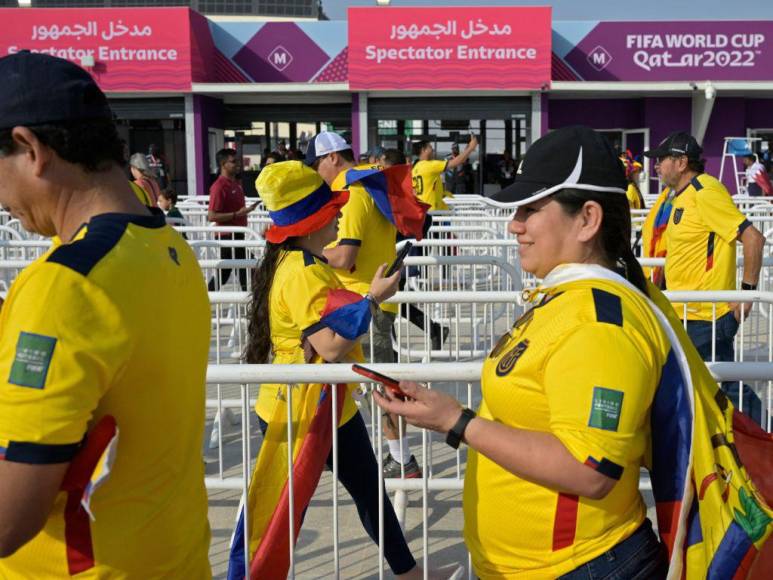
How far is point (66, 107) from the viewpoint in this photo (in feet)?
5.21

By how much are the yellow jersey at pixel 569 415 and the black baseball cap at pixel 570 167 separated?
9.0 inches

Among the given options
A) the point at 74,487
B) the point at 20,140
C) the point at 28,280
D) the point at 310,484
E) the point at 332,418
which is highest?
the point at 20,140

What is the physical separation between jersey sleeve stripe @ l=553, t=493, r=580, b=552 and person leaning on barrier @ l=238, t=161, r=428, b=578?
1482 mm

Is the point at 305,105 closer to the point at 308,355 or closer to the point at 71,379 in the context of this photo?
the point at 308,355

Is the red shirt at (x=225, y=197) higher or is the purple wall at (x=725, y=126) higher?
the purple wall at (x=725, y=126)

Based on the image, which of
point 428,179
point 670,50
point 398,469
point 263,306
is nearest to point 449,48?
point 670,50

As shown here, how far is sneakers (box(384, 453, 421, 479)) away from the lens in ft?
16.5

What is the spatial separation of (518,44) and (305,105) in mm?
6124

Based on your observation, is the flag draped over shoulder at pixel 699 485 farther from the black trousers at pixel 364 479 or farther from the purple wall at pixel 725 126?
the purple wall at pixel 725 126

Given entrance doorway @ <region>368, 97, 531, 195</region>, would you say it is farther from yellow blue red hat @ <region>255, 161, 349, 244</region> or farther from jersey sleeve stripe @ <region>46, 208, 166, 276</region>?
jersey sleeve stripe @ <region>46, 208, 166, 276</region>

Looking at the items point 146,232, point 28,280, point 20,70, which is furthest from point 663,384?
point 20,70

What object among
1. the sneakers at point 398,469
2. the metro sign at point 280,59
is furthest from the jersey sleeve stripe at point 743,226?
the metro sign at point 280,59

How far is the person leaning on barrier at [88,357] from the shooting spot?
146 centimetres

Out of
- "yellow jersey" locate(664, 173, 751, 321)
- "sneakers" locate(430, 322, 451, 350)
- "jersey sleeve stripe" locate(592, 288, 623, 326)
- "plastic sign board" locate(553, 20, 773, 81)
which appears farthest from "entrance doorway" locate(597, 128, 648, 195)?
"jersey sleeve stripe" locate(592, 288, 623, 326)
